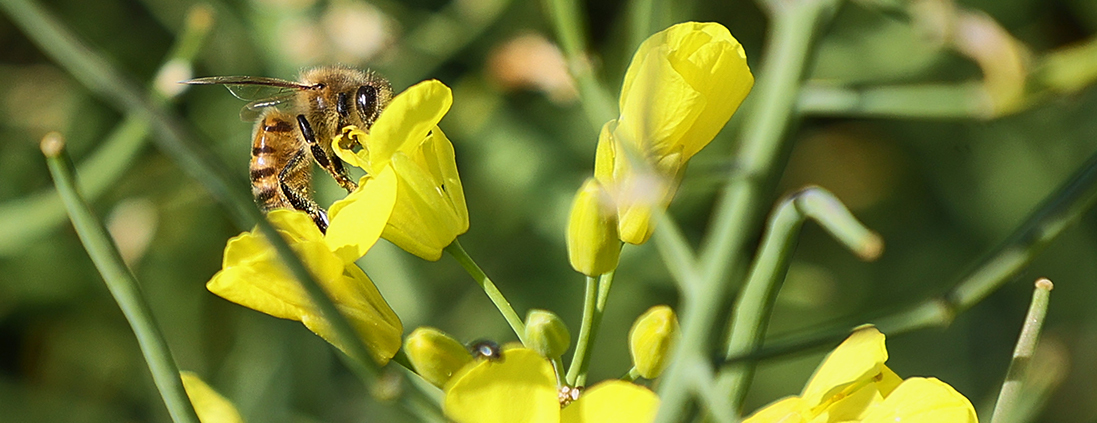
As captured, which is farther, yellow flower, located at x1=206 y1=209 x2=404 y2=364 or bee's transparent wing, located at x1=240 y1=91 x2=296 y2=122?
bee's transparent wing, located at x1=240 y1=91 x2=296 y2=122

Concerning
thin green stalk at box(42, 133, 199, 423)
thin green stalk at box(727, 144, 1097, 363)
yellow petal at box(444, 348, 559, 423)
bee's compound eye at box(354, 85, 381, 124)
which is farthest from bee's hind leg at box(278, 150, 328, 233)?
thin green stalk at box(727, 144, 1097, 363)

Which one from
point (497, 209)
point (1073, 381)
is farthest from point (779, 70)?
point (1073, 381)

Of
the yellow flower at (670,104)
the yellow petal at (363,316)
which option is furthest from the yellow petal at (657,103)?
the yellow petal at (363,316)

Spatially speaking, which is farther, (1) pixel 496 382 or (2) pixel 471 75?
(2) pixel 471 75

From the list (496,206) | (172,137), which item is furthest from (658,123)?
(496,206)

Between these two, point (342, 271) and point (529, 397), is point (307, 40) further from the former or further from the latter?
point (529, 397)

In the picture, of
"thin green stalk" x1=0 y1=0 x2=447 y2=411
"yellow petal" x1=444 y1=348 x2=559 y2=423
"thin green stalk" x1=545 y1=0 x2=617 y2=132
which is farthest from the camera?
"thin green stalk" x1=545 y1=0 x2=617 y2=132

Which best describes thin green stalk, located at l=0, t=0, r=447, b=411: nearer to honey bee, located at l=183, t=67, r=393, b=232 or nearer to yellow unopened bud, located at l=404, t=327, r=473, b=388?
yellow unopened bud, located at l=404, t=327, r=473, b=388
